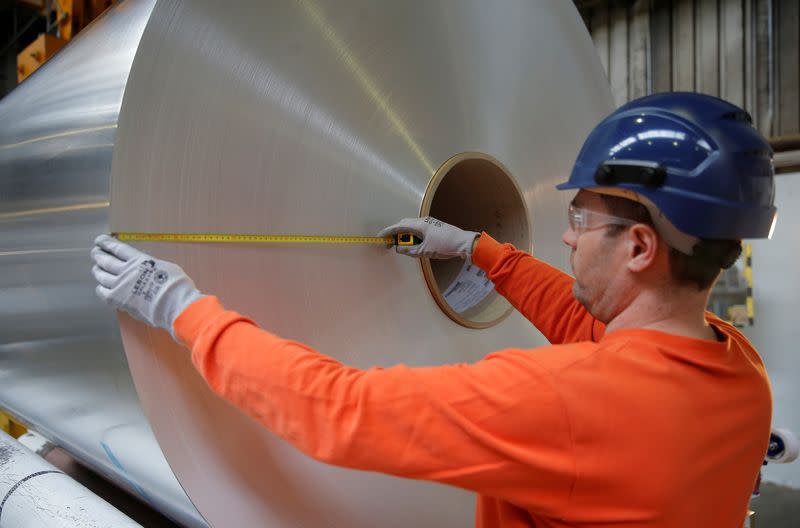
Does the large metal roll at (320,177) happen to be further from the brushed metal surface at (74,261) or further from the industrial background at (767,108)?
the industrial background at (767,108)

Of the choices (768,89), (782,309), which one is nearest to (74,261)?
(782,309)

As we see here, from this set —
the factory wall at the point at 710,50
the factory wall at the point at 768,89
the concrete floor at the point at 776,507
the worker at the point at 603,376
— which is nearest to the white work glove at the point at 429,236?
the worker at the point at 603,376

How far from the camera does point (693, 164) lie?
28.3 inches

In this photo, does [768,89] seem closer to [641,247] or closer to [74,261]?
[641,247]

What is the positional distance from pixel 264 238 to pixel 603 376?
0.47 meters

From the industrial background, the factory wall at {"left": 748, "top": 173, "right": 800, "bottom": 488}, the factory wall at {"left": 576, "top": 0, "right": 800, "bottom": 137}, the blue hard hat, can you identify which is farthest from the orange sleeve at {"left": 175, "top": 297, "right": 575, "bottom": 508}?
the factory wall at {"left": 576, "top": 0, "right": 800, "bottom": 137}

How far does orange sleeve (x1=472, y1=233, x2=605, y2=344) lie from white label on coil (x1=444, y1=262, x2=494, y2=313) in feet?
0.46

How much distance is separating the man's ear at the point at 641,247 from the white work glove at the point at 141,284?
0.52 m

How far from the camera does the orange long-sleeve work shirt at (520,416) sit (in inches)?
24.5

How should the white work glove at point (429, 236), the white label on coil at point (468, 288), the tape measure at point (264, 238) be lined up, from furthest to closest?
1. the white label on coil at point (468, 288)
2. the white work glove at point (429, 236)
3. the tape measure at point (264, 238)

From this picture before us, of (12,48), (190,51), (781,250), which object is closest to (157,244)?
(190,51)

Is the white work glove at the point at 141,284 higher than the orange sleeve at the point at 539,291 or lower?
higher

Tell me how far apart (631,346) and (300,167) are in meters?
0.52

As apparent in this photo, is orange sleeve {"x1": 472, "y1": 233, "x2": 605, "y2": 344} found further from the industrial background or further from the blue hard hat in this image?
the industrial background
